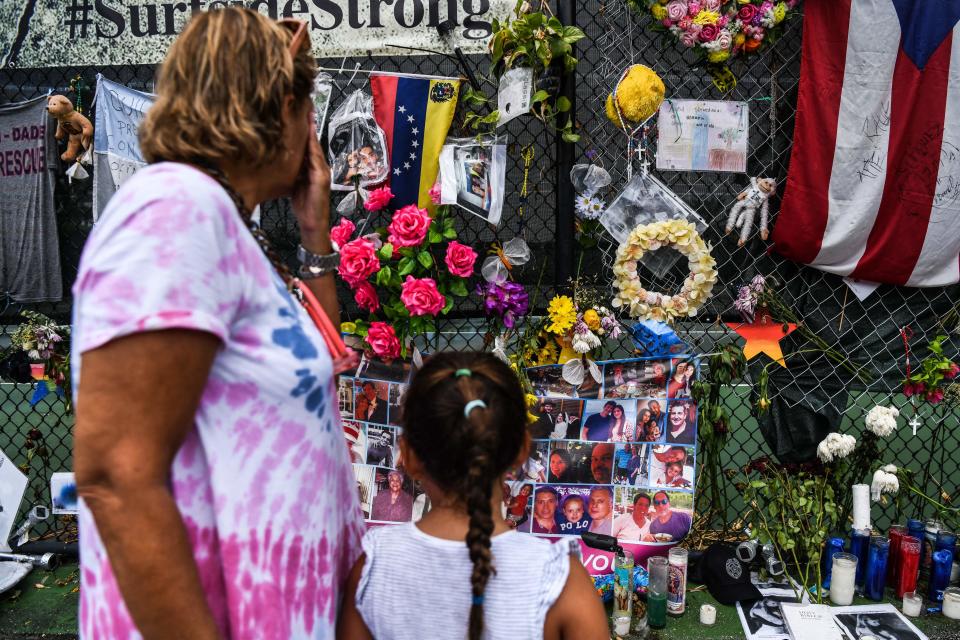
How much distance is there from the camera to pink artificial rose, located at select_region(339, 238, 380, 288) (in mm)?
2750

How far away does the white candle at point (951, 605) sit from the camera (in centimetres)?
267

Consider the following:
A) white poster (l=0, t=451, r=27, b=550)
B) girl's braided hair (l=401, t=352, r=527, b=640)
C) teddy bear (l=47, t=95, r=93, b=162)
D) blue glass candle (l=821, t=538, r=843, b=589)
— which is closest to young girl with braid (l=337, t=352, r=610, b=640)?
girl's braided hair (l=401, t=352, r=527, b=640)

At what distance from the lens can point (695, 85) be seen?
10.0 ft

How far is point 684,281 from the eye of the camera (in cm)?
291

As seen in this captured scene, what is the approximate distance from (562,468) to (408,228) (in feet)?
3.84

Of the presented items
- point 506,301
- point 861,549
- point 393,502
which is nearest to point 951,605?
point 861,549

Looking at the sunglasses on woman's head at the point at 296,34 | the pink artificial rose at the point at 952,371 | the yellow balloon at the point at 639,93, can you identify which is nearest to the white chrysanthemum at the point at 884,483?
the pink artificial rose at the point at 952,371

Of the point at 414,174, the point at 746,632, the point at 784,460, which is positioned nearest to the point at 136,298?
the point at 414,174

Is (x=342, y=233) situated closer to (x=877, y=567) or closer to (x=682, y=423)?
(x=682, y=423)

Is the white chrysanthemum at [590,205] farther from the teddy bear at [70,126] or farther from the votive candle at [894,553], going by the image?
the teddy bear at [70,126]

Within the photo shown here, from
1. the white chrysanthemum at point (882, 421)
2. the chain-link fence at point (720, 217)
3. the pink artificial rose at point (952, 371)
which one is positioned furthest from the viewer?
the chain-link fence at point (720, 217)

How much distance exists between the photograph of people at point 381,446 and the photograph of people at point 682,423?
1.14 m

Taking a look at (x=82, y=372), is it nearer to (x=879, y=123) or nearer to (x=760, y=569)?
(x=760, y=569)

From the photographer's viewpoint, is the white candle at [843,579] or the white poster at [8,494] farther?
the white poster at [8,494]
